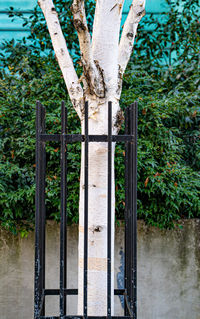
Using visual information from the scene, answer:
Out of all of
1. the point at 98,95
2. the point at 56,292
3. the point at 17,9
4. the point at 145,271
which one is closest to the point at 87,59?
the point at 98,95

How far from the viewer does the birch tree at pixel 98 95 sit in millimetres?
1980

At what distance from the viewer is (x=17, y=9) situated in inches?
199

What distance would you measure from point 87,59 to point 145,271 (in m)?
2.40

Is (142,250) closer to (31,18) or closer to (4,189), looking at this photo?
(4,189)

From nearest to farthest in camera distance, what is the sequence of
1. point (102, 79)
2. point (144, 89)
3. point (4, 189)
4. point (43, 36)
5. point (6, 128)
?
point (102, 79) < point (4, 189) < point (6, 128) < point (144, 89) < point (43, 36)

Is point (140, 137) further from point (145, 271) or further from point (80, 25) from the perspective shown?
point (80, 25)

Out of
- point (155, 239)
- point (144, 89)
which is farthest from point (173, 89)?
point (155, 239)

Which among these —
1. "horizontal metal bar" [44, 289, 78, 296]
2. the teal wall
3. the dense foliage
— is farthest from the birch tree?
the teal wall

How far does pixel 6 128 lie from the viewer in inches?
145

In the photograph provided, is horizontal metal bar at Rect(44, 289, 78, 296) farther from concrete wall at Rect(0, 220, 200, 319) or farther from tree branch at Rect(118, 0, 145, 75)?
tree branch at Rect(118, 0, 145, 75)

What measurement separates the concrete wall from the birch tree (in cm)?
136

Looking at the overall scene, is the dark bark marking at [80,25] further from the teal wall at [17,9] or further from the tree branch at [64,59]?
the teal wall at [17,9]

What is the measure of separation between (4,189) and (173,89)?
2523 mm

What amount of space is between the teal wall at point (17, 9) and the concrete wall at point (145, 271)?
132 inches
